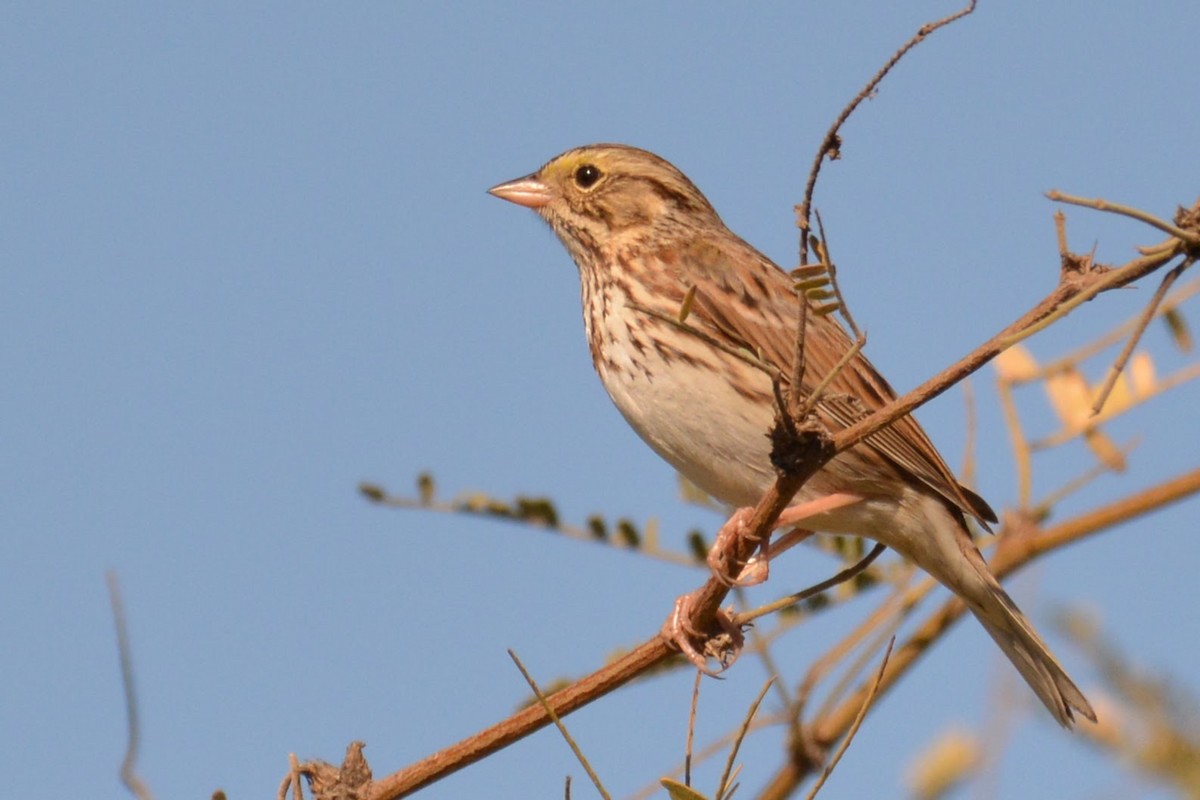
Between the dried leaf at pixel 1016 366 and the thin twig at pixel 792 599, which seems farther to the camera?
the dried leaf at pixel 1016 366

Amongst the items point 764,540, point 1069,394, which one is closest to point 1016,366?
point 1069,394

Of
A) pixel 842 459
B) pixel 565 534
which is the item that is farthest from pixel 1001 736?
pixel 565 534

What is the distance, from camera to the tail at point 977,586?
443 cm

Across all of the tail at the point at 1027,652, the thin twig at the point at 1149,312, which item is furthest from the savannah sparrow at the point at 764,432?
the thin twig at the point at 1149,312

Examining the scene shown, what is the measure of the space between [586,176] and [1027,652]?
7.40 ft

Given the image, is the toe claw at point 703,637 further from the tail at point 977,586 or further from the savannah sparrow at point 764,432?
the tail at point 977,586

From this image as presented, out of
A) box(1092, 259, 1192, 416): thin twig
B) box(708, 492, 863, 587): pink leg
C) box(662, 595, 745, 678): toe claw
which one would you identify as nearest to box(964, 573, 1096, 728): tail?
box(708, 492, 863, 587): pink leg

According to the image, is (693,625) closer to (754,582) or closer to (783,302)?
(754,582)

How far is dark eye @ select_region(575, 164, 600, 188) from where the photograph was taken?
564 cm

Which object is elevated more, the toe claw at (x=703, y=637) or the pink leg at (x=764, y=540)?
the pink leg at (x=764, y=540)

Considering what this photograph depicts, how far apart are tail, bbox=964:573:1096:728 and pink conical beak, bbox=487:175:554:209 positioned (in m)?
2.08

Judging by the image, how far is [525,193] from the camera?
5621mm

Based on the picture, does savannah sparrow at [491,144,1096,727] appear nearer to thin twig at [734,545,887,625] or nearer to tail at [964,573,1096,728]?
tail at [964,573,1096,728]

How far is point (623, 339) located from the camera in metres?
4.55
